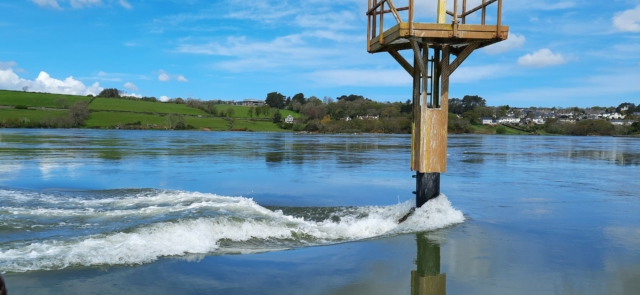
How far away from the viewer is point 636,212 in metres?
12.6

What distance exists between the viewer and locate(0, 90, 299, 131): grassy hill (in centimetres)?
10231

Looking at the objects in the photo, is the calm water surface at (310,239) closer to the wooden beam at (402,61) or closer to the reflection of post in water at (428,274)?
the reflection of post in water at (428,274)

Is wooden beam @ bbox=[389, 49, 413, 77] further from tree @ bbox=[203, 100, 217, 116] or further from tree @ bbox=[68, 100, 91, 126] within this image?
tree @ bbox=[203, 100, 217, 116]

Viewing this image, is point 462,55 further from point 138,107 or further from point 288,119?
point 288,119

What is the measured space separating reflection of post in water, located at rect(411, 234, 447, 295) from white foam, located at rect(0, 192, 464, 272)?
1.43 metres

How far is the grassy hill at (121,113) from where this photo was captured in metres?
→ 102

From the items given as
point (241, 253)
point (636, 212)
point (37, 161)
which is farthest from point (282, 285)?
point (37, 161)

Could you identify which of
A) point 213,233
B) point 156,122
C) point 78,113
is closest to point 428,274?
point 213,233

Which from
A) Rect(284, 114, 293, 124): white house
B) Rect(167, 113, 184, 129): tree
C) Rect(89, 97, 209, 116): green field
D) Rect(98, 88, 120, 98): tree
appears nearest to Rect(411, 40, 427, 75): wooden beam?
Rect(167, 113, 184, 129): tree

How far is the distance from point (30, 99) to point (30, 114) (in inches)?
592

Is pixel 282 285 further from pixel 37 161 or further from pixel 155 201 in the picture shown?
pixel 37 161

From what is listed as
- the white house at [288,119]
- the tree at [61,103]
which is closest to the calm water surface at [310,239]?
the tree at [61,103]

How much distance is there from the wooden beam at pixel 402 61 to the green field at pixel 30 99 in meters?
117

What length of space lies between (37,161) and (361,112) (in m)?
127
